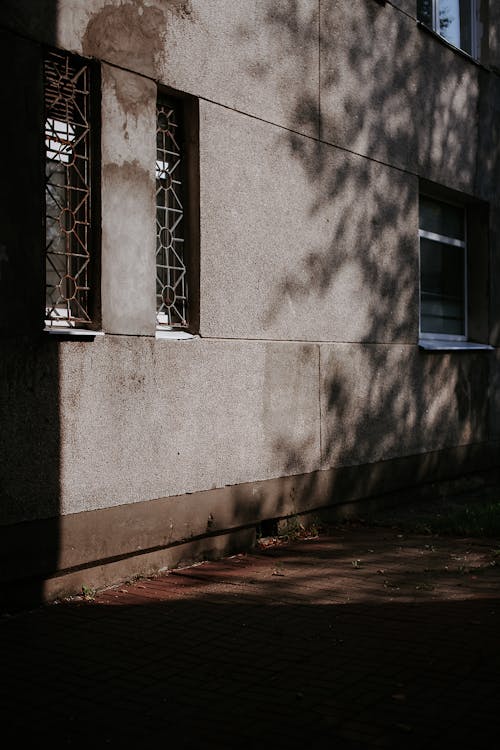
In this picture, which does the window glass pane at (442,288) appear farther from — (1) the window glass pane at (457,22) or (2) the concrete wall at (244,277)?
(1) the window glass pane at (457,22)

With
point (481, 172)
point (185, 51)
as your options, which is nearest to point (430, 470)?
point (481, 172)

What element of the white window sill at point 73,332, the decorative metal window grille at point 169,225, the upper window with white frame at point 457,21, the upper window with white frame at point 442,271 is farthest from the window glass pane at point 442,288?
the white window sill at point 73,332

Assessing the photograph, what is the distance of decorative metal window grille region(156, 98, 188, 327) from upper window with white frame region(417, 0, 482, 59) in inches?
198

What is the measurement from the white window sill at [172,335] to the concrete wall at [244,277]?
Answer: 0.07 metres

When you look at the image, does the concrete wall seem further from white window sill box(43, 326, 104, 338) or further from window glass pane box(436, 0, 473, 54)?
window glass pane box(436, 0, 473, 54)

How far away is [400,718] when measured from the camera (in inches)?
155

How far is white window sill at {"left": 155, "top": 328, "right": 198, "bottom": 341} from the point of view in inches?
262

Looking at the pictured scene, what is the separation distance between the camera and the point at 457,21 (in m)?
11.5

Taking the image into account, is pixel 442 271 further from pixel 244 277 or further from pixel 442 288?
pixel 244 277

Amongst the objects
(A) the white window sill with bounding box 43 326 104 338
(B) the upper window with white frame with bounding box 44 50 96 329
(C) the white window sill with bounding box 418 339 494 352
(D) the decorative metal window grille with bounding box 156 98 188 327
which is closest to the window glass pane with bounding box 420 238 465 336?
(C) the white window sill with bounding box 418 339 494 352

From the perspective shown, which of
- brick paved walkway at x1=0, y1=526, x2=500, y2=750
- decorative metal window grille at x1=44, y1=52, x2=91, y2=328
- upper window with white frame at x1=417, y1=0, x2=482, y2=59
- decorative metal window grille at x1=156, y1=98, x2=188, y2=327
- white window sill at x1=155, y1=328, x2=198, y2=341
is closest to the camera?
brick paved walkway at x1=0, y1=526, x2=500, y2=750

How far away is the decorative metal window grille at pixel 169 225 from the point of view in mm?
6859

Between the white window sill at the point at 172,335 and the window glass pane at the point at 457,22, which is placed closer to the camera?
the white window sill at the point at 172,335

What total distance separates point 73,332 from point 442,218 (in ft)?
21.4
